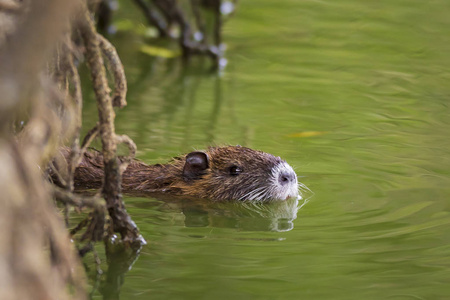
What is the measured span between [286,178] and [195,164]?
2.20 ft

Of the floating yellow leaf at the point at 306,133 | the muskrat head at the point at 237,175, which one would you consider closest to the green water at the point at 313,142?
the floating yellow leaf at the point at 306,133

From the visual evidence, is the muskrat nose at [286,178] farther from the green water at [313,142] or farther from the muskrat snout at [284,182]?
the green water at [313,142]

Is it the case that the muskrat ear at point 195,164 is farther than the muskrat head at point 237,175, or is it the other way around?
the muskrat ear at point 195,164

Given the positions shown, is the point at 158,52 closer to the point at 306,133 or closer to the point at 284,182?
the point at 306,133

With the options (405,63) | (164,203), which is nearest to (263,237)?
(164,203)

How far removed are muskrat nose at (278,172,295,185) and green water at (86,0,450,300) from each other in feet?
0.52

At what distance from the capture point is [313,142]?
6.66 meters

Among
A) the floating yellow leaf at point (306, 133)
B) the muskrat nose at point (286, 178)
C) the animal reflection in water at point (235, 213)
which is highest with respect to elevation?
the muskrat nose at point (286, 178)

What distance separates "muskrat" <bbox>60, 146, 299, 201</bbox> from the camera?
5.60 metres

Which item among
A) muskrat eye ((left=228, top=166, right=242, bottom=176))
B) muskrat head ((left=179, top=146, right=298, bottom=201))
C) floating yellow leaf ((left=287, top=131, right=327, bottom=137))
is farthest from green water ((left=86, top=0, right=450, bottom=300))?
muskrat eye ((left=228, top=166, right=242, bottom=176))

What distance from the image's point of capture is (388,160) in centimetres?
622

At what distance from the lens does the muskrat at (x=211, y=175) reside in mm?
5598

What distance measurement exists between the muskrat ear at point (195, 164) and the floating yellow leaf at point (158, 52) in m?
4.05

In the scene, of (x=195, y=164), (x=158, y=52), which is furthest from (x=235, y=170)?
(x=158, y=52)
